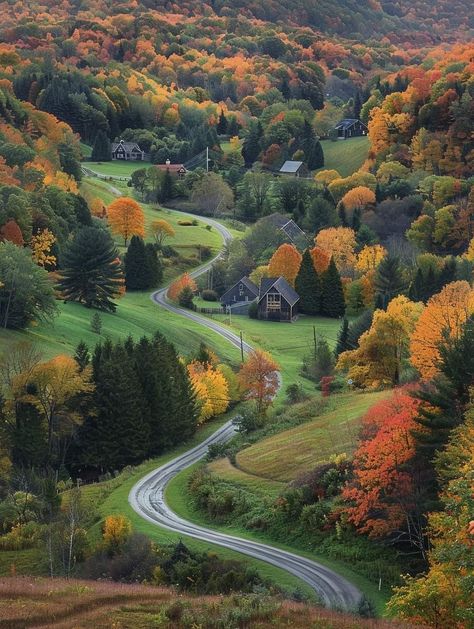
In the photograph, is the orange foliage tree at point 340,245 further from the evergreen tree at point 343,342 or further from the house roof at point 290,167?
the house roof at point 290,167

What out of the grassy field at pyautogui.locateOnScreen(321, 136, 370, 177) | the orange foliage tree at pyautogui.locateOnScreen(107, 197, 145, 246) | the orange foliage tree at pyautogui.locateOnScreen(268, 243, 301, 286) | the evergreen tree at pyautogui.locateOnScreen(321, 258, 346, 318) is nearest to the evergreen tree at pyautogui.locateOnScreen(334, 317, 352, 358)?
the evergreen tree at pyautogui.locateOnScreen(321, 258, 346, 318)

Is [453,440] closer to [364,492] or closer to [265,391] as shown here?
[364,492]

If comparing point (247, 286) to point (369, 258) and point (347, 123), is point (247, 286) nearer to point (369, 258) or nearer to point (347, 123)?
point (369, 258)

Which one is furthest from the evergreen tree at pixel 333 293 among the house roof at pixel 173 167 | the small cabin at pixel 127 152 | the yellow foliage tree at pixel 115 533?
the small cabin at pixel 127 152

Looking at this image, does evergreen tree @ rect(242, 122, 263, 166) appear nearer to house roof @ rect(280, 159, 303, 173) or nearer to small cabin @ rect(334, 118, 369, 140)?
house roof @ rect(280, 159, 303, 173)

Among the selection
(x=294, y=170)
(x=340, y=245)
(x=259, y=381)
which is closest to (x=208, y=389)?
(x=259, y=381)

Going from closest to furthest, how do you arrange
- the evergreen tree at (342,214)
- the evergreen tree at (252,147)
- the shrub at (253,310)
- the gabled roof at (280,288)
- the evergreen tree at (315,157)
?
the gabled roof at (280,288) → the shrub at (253,310) → the evergreen tree at (342,214) → the evergreen tree at (315,157) → the evergreen tree at (252,147)

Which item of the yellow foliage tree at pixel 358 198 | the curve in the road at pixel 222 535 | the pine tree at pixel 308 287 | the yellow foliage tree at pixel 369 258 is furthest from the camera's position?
the yellow foliage tree at pixel 358 198
